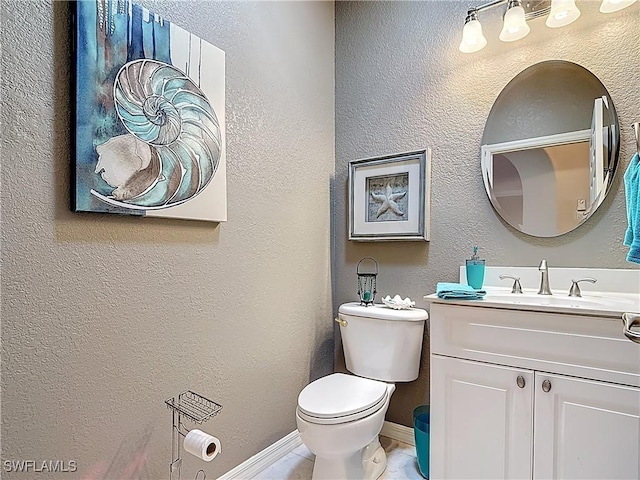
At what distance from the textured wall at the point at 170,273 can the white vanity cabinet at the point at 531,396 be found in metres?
0.79

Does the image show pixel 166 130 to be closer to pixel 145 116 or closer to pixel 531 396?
pixel 145 116

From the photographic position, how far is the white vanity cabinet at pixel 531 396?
1222 millimetres

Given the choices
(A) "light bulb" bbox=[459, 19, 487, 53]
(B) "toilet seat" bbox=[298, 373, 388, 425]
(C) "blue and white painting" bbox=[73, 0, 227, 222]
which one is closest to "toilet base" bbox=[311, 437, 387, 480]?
(B) "toilet seat" bbox=[298, 373, 388, 425]

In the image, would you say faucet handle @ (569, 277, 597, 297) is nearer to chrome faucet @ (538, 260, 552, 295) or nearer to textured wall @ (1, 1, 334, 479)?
chrome faucet @ (538, 260, 552, 295)

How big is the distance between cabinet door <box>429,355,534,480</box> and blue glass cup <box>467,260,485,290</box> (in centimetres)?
36

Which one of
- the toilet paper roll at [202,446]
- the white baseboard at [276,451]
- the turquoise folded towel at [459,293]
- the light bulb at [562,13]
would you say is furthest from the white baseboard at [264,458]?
the light bulb at [562,13]

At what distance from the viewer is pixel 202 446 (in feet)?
4.17

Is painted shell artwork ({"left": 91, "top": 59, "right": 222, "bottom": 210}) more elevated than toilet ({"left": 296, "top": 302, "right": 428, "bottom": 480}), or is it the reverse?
painted shell artwork ({"left": 91, "top": 59, "right": 222, "bottom": 210})

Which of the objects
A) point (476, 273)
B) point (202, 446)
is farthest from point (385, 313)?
point (202, 446)

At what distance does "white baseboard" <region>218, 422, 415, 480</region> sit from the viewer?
65.8 inches

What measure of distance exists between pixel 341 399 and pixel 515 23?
177 centimetres

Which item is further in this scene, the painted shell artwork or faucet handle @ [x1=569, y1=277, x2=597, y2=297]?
faucet handle @ [x1=569, y1=277, x2=597, y2=297]

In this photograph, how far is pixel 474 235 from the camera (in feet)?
6.00

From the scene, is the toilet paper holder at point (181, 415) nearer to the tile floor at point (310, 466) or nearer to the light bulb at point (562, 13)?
the tile floor at point (310, 466)
